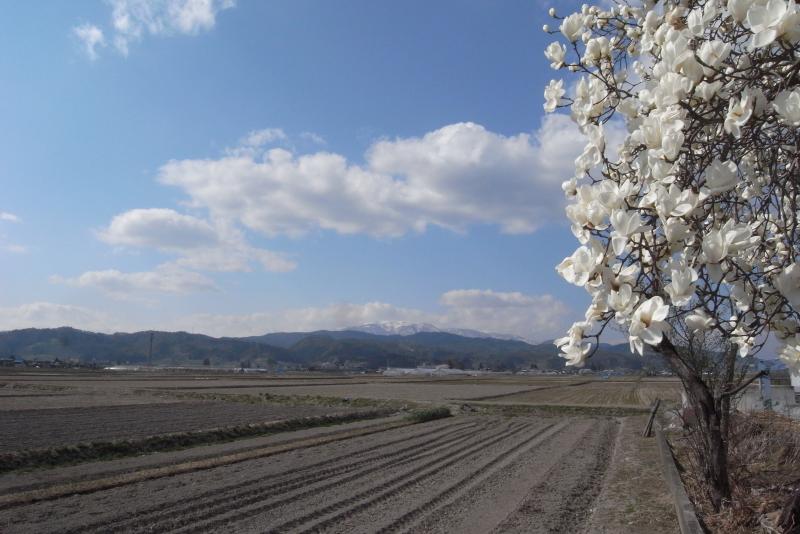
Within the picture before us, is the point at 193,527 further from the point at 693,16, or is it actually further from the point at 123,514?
the point at 693,16

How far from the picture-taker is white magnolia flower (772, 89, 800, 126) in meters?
1.66

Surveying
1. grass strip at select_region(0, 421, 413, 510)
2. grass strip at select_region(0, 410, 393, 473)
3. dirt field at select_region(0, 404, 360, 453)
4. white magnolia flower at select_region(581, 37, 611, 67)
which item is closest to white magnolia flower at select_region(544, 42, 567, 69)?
white magnolia flower at select_region(581, 37, 611, 67)

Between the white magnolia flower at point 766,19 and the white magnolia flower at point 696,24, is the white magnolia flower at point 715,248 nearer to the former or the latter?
the white magnolia flower at point 766,19

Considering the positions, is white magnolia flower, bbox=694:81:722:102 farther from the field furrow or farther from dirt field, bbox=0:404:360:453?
dirt field, bbox=0:404:360:453

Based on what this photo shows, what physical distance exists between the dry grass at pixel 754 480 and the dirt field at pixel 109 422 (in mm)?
16663

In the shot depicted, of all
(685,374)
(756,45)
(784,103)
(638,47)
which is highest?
(638,47)

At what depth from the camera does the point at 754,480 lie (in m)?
7.64

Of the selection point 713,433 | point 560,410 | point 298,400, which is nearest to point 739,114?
point 713,433

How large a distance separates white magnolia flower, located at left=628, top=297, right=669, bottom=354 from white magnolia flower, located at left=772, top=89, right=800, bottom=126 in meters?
0.63

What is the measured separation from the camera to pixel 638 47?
3490mm

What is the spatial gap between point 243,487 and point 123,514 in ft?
8.27

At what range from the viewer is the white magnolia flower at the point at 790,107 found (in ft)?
5.45

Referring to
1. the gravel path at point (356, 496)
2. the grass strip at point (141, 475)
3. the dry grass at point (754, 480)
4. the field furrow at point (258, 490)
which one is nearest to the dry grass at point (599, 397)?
the gravel path at point (356, 496)

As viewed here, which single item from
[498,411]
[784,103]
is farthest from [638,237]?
[498,411]
